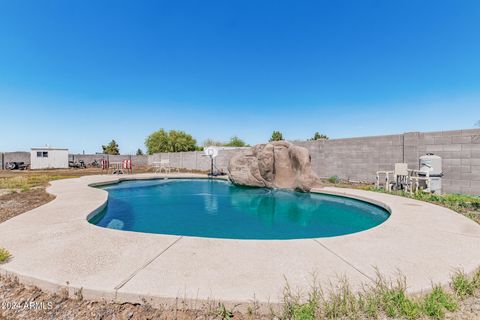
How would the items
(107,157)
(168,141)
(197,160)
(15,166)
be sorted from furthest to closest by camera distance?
(168,141) < (107,157) < (15,166) < (197,160)

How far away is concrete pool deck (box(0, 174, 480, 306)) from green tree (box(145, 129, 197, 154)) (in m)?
33.4

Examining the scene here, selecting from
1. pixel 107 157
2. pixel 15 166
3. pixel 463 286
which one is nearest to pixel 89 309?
pixel 463 286

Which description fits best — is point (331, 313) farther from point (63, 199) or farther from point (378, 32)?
point (378, 32)

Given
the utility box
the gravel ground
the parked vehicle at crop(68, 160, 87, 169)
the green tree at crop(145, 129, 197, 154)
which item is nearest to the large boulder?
the utility box

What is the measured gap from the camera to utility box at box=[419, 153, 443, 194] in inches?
282

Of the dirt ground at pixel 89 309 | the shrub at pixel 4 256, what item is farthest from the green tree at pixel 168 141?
the dirt ground at pixel 89 309

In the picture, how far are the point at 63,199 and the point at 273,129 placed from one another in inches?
1627

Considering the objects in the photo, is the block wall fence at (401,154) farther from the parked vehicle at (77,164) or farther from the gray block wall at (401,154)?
the parked vehicle at (77,164)

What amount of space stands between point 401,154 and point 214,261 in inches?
358

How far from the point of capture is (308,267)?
2.41 meters

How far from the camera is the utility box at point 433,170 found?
717cm

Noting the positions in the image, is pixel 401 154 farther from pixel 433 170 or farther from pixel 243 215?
pixel 243 215

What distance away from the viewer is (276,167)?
9695mm

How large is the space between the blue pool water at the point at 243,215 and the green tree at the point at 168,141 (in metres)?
28.2
